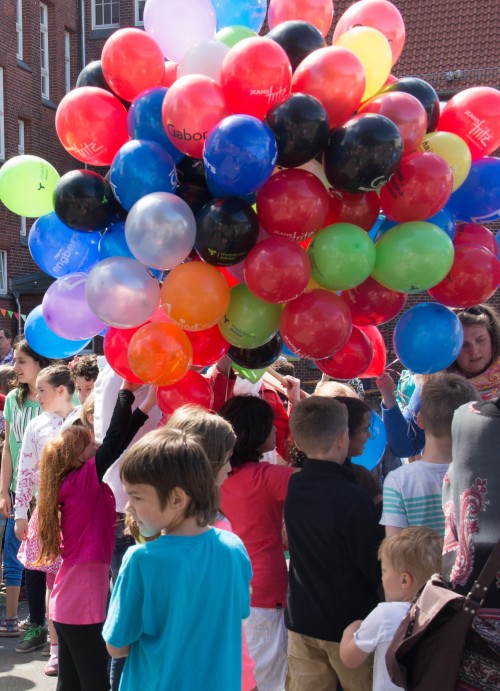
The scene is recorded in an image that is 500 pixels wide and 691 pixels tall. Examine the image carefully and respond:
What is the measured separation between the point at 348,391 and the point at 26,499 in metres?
2.34

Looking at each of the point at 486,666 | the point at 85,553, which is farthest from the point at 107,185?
the point at 486,666

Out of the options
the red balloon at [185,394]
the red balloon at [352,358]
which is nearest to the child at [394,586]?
the red balloon at [352,358]

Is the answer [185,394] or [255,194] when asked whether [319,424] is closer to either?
[185,394]

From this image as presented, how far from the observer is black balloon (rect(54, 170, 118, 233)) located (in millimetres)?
3113

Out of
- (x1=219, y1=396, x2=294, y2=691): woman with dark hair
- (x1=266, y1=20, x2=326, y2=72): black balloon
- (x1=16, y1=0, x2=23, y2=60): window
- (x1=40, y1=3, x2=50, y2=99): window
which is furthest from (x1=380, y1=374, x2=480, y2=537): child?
(x1=40, y1=3, x2=50, y2=99): window

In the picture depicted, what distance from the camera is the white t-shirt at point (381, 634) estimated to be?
2.62m

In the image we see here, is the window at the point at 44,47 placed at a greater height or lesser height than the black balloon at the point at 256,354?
lesser

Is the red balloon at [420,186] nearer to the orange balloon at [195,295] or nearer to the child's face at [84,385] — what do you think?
the orange balloon at [195,295]

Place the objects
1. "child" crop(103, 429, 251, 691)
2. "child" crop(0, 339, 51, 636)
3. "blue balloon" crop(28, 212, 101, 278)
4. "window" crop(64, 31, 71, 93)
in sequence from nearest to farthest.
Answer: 1. "child" crop(103, 429, 251, 691)
2. "blue balloon" crop(28, 212, 101, 278)
3. "child" crop(0, 339, 51, 636)
4. "window" crop(64, 31, 71, 93)

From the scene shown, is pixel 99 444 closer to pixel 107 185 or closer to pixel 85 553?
pixel 85 553

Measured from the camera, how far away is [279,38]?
3098 millimetres

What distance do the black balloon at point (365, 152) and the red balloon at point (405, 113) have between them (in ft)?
0.42

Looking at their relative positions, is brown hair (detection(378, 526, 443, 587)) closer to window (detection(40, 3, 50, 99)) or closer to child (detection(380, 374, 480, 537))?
child (detection(380, 374, 480, 537))

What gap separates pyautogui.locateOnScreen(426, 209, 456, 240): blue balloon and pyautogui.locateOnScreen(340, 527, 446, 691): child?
119cm
